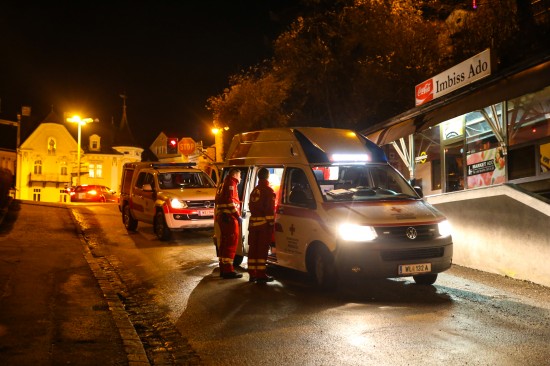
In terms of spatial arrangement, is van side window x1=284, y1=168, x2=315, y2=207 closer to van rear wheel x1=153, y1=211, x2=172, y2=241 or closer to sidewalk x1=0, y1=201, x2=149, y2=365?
sidewalk x1=0, y1=201, x2=149, y2=365

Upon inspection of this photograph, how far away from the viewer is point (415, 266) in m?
7.82

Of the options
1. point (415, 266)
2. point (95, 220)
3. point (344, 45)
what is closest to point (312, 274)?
point (415, 266)

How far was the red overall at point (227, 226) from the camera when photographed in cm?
959

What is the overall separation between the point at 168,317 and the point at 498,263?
18.7ft

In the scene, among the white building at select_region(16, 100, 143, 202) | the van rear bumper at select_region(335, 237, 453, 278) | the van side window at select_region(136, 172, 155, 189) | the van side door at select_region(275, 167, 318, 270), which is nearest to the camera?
the van rear bumper at select_region(335, 237, 453, 278)

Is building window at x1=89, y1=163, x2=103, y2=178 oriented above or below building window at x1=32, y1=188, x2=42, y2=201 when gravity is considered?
above

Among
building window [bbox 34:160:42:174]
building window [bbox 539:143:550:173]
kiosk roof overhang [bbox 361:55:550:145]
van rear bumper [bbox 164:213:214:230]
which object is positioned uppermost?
building window [bbox 34:160:42:174]

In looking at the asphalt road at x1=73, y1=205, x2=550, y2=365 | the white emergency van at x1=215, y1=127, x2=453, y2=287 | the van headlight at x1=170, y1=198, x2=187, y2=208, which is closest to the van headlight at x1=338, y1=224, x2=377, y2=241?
the white emergency van at x1=215, y1=127, x2=453, y2=287

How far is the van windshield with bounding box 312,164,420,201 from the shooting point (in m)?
8.75

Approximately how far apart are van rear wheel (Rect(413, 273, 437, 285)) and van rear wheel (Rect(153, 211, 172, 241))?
24.5ft

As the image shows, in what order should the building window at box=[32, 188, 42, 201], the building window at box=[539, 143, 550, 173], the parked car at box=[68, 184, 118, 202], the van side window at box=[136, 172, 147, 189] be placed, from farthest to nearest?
the building window at box=[32, 188, 42, 201], the parked car at box=[68, 184, 118, 202], the van side window at box=[136, 172, 147, 189], the building window at box=[539, 143, 550, 173]

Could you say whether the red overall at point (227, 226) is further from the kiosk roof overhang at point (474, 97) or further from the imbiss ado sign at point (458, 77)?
the imbiss ado sign at point (458, 77)

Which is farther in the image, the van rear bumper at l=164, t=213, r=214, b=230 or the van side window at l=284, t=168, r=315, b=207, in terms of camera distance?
the van rear bumper at l=164, t=213, r=214, b=230

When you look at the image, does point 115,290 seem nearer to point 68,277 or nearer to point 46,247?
point 68,277
